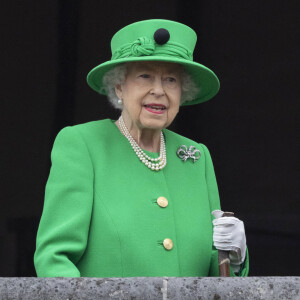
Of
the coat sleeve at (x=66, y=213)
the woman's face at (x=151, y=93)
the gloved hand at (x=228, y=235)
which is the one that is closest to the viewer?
the coat sleeve at (x=66, y=213)

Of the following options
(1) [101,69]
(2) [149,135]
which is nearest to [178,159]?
(2) [149,135]

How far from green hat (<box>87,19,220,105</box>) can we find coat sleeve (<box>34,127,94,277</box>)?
334 millimetres

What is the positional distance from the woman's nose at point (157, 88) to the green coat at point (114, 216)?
0.74 feet

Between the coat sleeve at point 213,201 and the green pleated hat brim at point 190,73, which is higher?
the green pleated hat brim at point 190,73

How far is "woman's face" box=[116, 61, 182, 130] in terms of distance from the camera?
3.51 meters

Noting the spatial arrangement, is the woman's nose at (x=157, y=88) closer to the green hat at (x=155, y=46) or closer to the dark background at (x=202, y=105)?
the green hat at (x=155, y=46)

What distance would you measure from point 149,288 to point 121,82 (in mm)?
1150

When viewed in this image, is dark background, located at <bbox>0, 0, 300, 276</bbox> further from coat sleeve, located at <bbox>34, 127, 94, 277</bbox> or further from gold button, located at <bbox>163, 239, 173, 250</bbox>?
gold button, located at <bbox>163, 239, 173, 250</bbox>

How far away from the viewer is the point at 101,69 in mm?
3611

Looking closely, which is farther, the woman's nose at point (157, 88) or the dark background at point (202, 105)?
the dark background at point (202, 105)

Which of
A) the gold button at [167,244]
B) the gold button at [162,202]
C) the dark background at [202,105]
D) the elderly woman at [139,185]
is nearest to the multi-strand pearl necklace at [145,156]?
the elderly woman at [139,185]

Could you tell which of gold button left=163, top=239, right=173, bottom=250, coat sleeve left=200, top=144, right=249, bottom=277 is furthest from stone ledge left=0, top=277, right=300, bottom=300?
coat sleeve left=200, top=144, right=249, bottom=277

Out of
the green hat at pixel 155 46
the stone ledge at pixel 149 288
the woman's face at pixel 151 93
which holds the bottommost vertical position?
the stone ledge at pixel 149 288

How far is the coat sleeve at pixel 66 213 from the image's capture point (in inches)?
128
